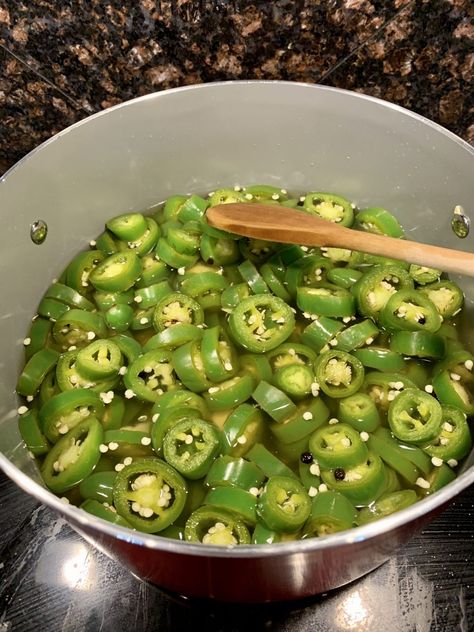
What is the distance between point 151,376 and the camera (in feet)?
4.92

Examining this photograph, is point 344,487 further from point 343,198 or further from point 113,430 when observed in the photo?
point 343,198

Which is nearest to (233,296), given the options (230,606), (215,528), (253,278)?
(253,278)

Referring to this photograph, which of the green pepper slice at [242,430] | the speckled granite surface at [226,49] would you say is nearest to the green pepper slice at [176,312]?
the green pepper slice at [242,430]

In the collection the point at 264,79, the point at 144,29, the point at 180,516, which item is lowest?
the point at 180,516

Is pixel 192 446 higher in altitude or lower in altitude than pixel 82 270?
lower

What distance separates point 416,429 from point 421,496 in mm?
150

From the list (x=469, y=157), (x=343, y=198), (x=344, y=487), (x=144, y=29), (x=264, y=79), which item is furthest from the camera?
(x=343, y=198)

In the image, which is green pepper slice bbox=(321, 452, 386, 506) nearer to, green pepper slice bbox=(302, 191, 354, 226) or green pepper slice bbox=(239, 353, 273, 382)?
green pepper slice bbox=(239, 353, 273, 382)

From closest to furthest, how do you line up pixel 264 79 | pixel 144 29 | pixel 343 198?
pixel 144 29 < pixel 264 79 < pixel 343 198

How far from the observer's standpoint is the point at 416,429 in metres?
1.35

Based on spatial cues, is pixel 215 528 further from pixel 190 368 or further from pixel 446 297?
pixel 446 297

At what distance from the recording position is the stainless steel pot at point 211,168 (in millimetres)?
1463

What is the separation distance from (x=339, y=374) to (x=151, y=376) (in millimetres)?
483

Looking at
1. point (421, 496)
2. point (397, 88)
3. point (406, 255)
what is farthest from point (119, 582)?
point (397, 88)
